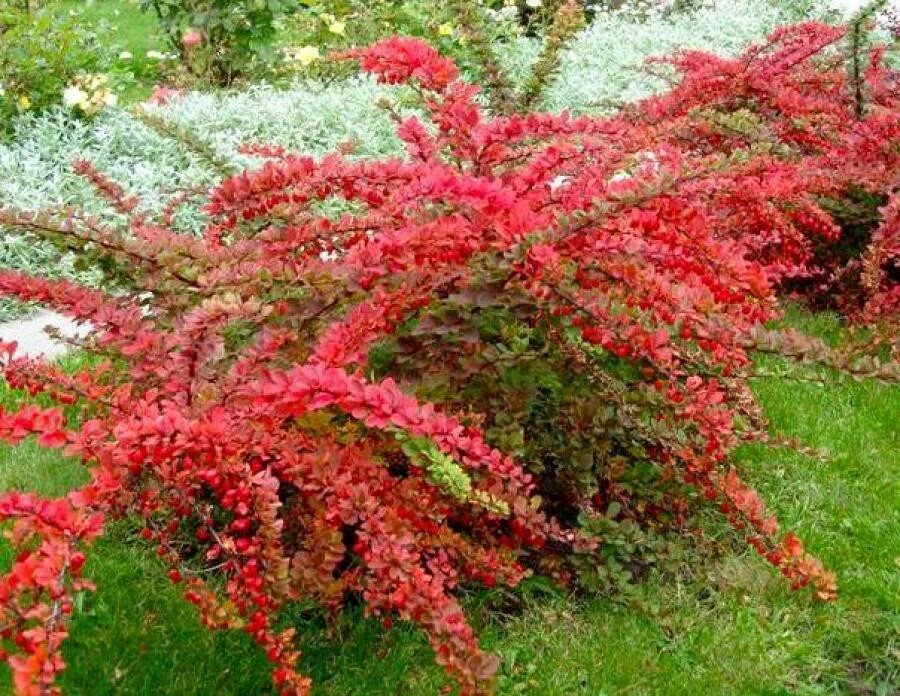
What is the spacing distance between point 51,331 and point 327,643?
3.46ft

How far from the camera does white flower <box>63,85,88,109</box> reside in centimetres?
538

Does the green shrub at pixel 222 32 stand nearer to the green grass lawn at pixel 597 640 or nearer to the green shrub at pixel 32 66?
the green shrub at pixel 32 66

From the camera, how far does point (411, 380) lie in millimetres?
2412

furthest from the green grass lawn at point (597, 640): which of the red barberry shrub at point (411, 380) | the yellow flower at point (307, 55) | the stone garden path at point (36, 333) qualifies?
the yellow flower at point (307, 55)

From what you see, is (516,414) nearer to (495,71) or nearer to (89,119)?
(495,71)

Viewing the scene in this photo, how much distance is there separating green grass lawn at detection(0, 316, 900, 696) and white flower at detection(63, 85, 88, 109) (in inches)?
122

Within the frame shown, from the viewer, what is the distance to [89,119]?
561 centimetres

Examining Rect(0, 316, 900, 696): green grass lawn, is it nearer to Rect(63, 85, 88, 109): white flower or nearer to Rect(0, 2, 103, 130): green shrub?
Rect(63, 85, 88, 109): white flower

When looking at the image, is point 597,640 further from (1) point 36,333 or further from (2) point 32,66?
(2) point 32,66

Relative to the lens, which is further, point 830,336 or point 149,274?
point 830,336

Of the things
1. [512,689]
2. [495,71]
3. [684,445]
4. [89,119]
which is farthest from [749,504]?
[89,119]

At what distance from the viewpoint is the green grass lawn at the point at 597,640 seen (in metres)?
2.21

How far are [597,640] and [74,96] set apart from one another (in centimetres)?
418

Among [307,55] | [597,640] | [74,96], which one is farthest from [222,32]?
[597,640]
